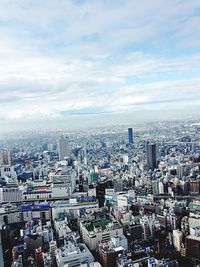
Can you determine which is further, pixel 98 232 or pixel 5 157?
pixel 5 157

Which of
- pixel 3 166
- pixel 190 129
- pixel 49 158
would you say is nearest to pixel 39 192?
pixel 3 166

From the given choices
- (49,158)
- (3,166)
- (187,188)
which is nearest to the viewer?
(187,188)

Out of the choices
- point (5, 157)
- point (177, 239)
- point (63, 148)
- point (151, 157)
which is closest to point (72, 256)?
point (177, 239)

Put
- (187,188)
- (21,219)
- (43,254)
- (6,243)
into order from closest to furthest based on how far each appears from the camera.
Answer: (43,254) < (6,243) < (21,219) < (187,188)

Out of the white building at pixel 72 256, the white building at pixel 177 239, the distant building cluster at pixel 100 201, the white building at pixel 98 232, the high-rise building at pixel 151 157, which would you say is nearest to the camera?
the white building at pixel 72 256

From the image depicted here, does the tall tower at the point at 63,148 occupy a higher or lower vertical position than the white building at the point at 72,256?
higher

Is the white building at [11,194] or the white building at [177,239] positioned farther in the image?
the white building at [11,194]

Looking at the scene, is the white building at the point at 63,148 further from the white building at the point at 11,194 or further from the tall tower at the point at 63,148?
the white building at the point at 11,194

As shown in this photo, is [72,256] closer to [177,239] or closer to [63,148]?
[177,239]

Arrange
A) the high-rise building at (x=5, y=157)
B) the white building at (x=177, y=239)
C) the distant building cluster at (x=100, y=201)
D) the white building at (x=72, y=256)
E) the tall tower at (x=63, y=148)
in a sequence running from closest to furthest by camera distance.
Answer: the white building at (x=72, y=256), the distant building cluster at (x=100, y=201), the white building at (x=177, y=239), the high-rise building at (x=5, y=157), the tall tower at (x=63, y=148)

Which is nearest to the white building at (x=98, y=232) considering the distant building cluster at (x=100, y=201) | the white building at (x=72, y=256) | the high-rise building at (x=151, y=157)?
the distant building cluster at (x=100, y=201)

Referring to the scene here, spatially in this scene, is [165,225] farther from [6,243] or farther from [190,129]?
[190,129]
